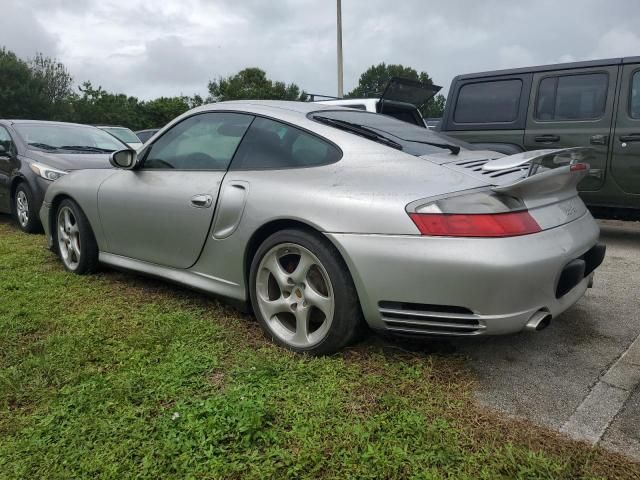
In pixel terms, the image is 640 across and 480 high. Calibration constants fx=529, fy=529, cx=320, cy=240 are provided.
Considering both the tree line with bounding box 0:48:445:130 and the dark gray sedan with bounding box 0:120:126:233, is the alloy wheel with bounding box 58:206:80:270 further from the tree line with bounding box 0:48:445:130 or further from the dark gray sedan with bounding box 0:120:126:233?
the tree line with bounding box 0:48:445:130

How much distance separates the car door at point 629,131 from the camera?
16.7 feet

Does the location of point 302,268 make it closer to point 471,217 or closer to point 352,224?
point 352,224

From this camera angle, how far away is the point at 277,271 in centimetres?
268

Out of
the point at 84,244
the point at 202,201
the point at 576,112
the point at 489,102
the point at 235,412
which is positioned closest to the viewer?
the point at 235,412

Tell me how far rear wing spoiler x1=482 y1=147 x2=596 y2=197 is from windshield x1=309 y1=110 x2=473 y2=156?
37 cm

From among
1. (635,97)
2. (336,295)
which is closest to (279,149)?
(336,295)

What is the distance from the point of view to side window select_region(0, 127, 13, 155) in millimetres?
6410

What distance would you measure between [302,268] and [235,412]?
778mm

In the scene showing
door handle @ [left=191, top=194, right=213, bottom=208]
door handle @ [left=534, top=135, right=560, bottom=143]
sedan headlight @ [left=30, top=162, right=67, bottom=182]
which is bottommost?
sedan headlight @ [left=30, top=162, right=67, bottom=182]

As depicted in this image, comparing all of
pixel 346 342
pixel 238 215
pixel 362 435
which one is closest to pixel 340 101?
pixel 238 215

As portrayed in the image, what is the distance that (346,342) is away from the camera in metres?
2.50

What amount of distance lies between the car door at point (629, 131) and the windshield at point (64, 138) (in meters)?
5.65

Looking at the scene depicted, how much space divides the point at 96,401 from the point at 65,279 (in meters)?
1.96

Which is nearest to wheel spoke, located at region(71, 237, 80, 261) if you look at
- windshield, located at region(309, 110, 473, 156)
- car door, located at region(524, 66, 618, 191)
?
windshield, located at region(309, 110, 473, 156)
